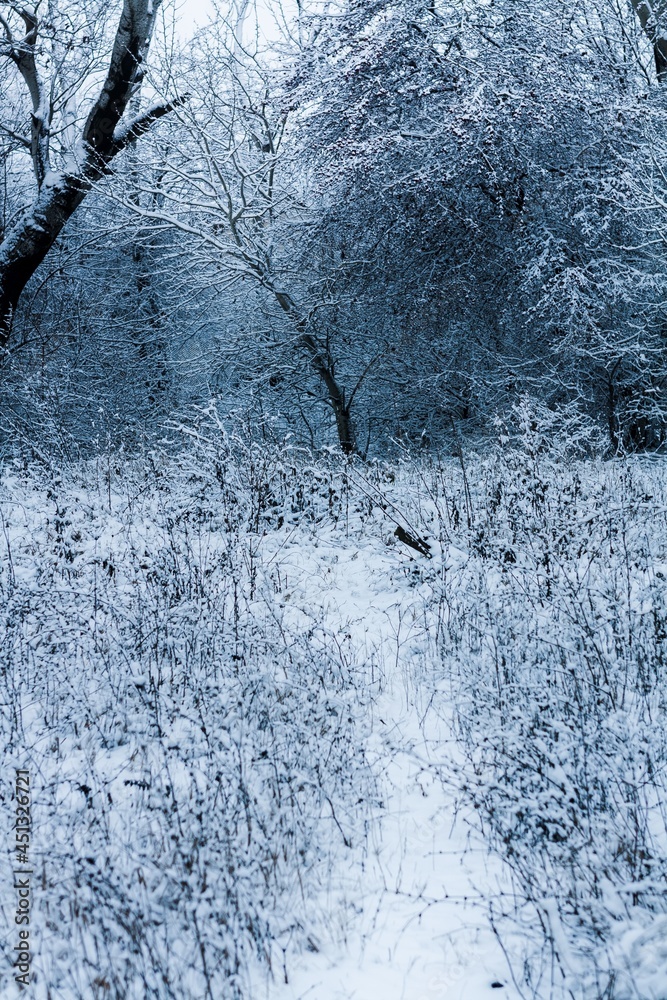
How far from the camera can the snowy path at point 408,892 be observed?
7.77 feet

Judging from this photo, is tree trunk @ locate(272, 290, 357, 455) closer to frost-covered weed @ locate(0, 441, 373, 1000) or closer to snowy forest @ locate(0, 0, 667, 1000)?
snowy forest @ locate(0, 0, 667, 1000)

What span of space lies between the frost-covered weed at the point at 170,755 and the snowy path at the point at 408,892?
10 centimetres

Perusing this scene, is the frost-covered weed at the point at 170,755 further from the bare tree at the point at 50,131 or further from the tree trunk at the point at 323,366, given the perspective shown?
the tree trunk at the point at 323,366

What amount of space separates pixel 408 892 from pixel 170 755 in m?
1.30

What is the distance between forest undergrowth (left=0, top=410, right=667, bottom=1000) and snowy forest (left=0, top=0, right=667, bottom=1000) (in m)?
0.02

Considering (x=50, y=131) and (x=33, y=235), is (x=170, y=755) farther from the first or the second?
(x=50, y=131)

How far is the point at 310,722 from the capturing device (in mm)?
3715

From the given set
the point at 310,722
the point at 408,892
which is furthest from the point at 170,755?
the point at 408,892

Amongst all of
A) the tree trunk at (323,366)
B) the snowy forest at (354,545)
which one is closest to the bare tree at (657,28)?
the snowy forest at (354,545)

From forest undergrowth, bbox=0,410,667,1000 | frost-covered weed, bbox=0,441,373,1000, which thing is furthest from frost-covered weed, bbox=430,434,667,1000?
frost-covered weed, bbox=0,441,373,1000

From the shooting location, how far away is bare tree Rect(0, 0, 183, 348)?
9.02m

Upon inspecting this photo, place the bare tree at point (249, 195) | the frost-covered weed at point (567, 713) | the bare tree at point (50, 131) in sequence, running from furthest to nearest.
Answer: the bare tree at point (249, 195) → the bare tree at point (50, 131) → the frost-covered weed at point (567, 713)

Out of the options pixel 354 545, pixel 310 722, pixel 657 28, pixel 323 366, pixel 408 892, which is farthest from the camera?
pixel 323 366

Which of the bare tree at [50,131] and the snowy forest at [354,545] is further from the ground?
the bare tree at [50,131]
